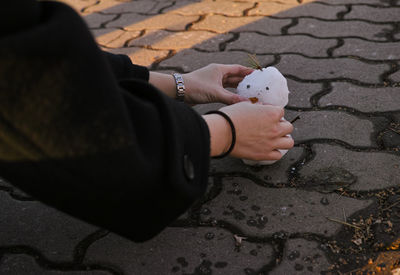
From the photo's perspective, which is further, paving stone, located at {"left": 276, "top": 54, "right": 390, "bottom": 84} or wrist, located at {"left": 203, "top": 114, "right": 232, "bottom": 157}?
paving stone, located at {"left": 276, "top": 54, "right": 390, "bottom": 84}

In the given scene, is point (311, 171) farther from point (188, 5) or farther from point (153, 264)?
point (188, 5)

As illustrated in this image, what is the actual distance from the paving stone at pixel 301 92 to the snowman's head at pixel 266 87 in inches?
18.8

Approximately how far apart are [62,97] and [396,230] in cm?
99

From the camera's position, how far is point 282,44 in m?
2.63

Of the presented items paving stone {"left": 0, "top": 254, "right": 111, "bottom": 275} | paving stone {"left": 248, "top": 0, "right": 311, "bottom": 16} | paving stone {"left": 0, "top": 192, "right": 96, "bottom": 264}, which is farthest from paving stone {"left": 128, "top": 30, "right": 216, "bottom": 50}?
paving stone {"left": 0, "top": 254, "right": 111, "bottom": 275}

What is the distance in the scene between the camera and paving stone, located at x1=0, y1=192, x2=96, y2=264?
1.38 metres

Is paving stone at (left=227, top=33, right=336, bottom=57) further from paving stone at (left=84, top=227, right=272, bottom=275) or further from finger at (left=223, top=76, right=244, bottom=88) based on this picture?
paving stone at (left=84, top=227, right=272, bottom=275)

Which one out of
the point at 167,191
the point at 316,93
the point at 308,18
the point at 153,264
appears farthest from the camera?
the point at 308,18

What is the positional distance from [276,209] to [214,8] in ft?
7.32

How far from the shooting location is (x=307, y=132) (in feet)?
5.95

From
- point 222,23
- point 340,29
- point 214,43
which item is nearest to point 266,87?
point 214,43

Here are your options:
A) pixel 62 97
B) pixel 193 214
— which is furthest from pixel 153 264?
pixel 62 97

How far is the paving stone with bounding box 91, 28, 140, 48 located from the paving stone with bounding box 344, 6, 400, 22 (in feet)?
4.44

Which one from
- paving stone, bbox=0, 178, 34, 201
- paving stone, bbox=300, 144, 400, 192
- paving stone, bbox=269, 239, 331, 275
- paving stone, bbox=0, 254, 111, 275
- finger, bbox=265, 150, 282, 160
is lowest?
paving stone, bbox=300, 144, 400, 192
